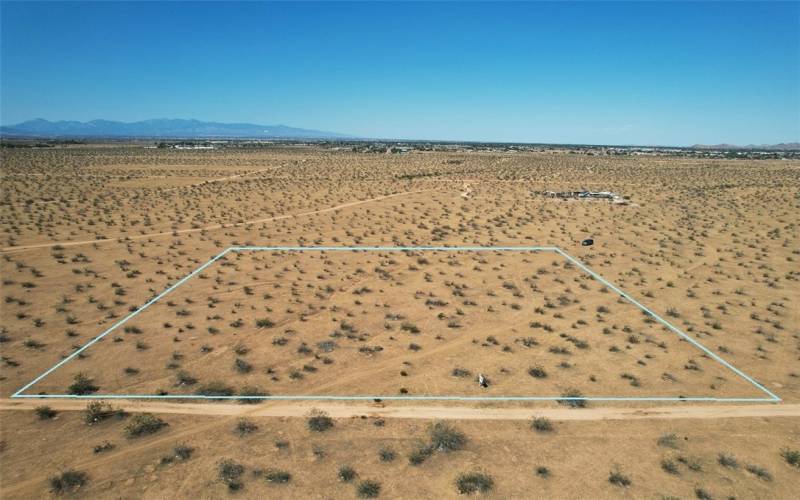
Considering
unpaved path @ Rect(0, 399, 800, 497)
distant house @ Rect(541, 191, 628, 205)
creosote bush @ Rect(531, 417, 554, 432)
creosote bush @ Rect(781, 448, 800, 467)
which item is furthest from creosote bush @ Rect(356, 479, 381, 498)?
distant house @ Rect(541, 191, 628, 205)

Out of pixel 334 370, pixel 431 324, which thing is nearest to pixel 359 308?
pixel 431 324

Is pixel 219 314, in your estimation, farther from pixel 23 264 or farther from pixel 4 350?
pixel 23 264

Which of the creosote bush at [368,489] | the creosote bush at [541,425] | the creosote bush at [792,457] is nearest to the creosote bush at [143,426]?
the creosote bush at [368,489]

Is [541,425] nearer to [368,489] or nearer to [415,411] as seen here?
[415,411]

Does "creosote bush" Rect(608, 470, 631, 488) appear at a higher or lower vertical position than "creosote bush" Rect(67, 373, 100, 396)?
lower

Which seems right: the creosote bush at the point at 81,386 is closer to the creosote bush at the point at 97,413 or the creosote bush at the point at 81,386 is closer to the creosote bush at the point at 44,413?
the creosote bush at the point at 44,413

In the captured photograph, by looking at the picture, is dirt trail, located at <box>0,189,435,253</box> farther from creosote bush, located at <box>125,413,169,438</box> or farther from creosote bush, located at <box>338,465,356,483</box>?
creosote bush, located at <box>338,465,356,483</box>
